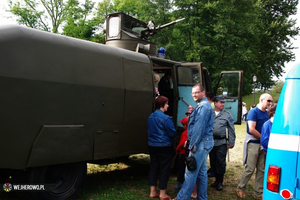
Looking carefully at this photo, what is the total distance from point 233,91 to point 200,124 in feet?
11.2

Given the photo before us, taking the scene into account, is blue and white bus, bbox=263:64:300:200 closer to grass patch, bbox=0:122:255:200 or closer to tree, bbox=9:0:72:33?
grass patch, bbox=0:122:255:200

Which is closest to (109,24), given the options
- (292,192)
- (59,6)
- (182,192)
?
(182,192)

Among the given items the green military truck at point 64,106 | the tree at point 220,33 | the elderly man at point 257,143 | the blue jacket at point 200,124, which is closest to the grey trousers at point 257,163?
the elderly man at point 257,143

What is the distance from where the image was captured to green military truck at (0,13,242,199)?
4055 millimetres

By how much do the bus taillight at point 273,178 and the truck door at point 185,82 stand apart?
3.79 metres

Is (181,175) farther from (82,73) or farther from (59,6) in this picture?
(59,6)

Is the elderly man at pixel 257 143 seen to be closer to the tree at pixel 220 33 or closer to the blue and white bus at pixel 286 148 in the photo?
the blue and white bus at pixel 286 148

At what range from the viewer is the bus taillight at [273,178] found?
3.05 m

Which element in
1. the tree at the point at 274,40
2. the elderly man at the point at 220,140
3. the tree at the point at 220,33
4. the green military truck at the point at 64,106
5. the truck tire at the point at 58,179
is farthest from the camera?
the tree at the point at 274,40

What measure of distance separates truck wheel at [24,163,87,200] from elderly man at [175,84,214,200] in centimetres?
175

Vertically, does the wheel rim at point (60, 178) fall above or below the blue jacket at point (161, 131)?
below

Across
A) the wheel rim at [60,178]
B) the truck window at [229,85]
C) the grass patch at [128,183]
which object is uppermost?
the truck window at [229,85]

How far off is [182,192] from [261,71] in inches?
1120

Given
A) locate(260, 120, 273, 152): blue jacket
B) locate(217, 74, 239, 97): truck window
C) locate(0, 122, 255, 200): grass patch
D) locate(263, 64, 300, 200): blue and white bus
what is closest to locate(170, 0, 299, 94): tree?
locate(217, 74, 239, 97): truck window
